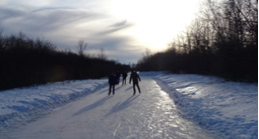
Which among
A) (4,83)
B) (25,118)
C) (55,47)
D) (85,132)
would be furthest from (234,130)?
(55,47)

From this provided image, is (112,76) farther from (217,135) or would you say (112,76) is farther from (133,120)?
(217,135)

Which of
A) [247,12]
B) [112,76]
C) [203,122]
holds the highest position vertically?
[247,12]

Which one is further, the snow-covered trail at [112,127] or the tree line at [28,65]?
the tree line at [28,65]

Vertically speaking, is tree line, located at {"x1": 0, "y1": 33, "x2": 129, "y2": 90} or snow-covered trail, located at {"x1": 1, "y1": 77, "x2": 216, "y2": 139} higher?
tree line, located at {"x1": 0, "y1": 33, "x2": 129, "y2": 90}

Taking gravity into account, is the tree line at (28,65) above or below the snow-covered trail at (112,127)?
above

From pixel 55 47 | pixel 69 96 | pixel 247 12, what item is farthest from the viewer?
pixel 55 47

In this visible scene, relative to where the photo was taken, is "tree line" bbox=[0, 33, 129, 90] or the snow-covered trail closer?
the snow-covered trail

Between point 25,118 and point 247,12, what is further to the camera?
point 247,12

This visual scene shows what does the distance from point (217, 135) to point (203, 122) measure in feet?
6.24

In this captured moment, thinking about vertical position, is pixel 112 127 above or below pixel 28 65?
below

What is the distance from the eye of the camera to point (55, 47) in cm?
3978

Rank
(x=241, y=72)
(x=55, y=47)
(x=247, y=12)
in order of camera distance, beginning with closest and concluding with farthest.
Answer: (x=247, y=12) < (x=241, y=72) < (x=55, y=47)

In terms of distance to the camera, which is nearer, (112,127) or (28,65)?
(112,127)

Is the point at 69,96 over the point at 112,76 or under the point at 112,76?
under
